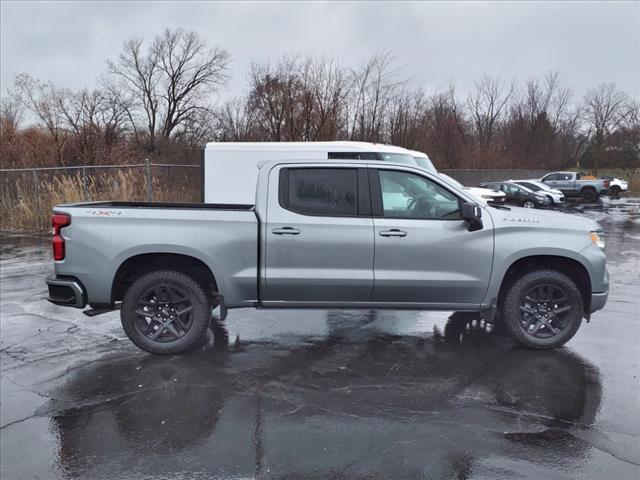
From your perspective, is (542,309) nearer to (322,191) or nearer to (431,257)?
(431,257)

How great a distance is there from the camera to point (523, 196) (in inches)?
1028

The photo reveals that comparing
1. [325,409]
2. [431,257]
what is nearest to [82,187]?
[431,257]

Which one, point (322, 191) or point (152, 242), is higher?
point (322, 191)

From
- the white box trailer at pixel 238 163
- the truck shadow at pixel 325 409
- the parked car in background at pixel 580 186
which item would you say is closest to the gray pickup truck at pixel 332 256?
the truck shadow at pixel 325 409

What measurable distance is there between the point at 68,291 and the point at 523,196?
81.9 feet

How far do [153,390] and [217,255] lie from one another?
1385mm

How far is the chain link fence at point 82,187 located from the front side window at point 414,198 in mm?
10482

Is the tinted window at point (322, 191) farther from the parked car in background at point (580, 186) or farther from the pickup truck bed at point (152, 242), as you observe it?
the parked car in background at point (580, 186)

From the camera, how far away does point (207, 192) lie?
12.0 m

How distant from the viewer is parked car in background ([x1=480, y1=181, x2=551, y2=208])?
25655 millimetres

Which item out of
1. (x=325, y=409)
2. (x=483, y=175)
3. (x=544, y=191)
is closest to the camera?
(x=325, y=409)

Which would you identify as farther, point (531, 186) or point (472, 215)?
point (531, 186)

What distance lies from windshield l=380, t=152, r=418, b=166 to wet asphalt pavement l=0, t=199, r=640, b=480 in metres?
5.73

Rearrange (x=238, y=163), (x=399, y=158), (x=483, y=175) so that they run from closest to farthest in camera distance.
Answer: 1. (x=399, y=158)
2. (x=238, y=163)
3. (x=483, y=175)
